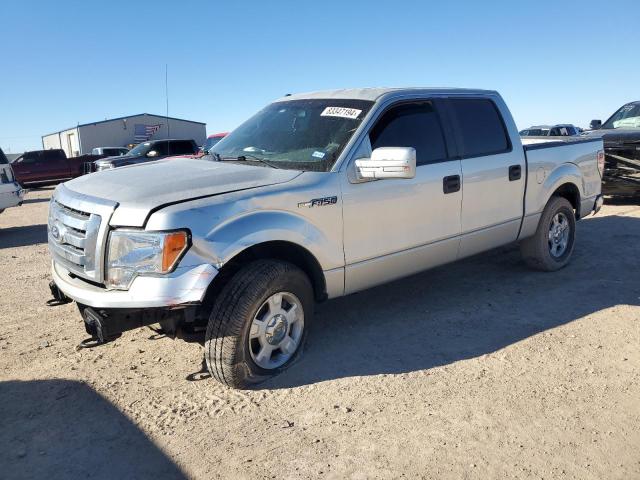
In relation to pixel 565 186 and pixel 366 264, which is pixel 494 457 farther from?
pixel 565 186

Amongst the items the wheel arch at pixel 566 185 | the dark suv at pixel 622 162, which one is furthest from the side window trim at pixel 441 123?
the dark suv at pixel 622 162

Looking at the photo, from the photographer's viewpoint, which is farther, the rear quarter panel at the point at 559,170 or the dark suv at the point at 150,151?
the dark suv at the point at 150,151

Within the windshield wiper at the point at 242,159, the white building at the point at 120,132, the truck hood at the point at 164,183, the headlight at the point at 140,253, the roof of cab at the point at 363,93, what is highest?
the white building at the point at 120,132

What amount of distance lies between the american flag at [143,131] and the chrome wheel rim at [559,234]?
1550 inches

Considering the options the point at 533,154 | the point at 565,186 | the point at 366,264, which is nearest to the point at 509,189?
the point at 533,154

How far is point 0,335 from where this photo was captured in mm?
4469

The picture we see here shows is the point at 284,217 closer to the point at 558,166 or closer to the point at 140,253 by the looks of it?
the point at 140,253

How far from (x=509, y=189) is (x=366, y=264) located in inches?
78.8

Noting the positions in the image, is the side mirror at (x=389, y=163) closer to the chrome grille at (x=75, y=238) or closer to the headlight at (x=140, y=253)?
the headlight at (x=140, y=253)

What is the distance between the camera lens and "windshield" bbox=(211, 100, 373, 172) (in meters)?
4.01

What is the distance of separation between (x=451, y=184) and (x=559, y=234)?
2.22 metres

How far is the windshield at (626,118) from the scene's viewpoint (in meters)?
10.9

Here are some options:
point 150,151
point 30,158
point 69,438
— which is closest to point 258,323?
point 69,438

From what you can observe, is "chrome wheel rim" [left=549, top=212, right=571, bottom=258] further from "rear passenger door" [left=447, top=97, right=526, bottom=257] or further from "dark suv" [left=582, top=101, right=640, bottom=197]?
"dark suv" [left=582, top=101, right=640, bottom=197]
